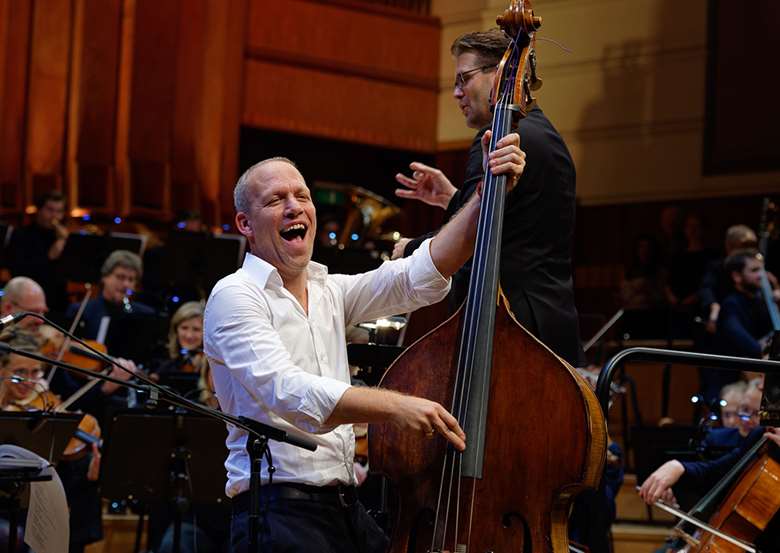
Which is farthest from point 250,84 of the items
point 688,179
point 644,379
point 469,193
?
point 469,193

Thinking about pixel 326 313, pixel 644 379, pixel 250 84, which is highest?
pixel 250 84

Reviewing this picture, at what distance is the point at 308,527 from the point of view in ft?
8.73

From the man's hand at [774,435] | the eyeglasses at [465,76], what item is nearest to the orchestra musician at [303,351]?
the eyeglasses at [465,76]

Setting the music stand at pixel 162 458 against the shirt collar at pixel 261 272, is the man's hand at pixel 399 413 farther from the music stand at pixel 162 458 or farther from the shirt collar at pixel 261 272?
the music stand at pixel 162 458

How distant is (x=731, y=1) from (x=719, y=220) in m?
1.90

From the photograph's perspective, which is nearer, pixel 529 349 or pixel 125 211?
pixel 529 349

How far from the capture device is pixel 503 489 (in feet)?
8.15

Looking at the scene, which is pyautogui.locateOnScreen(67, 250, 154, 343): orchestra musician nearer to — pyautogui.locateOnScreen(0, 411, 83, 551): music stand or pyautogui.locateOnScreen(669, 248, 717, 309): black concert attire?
pyautogui.locateOnScreen(0, 411, 83, 551): music stand

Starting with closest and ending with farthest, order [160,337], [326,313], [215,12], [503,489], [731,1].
Result: [503,489] < [326,313] < [160,337] < [731,1] < [215,12]

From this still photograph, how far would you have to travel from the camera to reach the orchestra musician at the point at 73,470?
5.30m

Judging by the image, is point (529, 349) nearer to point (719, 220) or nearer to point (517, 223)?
point (517, 223)

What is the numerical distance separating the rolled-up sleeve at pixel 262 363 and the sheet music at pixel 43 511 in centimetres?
92

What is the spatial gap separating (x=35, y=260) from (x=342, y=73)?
13.3 feet

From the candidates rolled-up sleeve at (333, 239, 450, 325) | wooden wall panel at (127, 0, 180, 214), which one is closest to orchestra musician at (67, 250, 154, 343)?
wooden wall panel at (127, 0, 180, 214)
